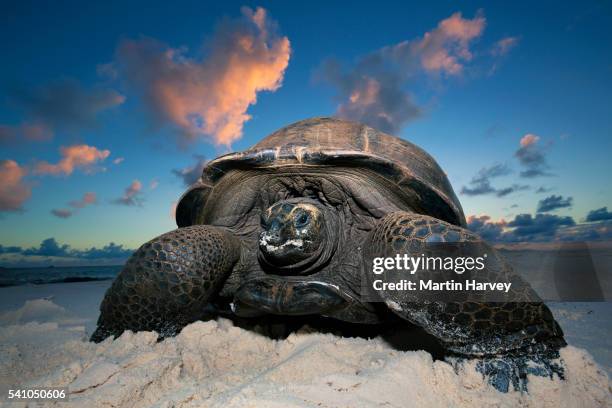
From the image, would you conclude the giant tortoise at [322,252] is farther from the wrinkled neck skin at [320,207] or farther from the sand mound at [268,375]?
the sand mound at [268,375]

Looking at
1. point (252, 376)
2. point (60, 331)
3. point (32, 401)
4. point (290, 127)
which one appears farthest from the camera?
point (290, 127)

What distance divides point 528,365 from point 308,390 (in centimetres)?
119

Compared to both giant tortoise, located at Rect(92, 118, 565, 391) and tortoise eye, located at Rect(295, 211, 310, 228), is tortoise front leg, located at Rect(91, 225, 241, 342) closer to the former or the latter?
giant tortoise, located at Rect(92, 118, 565, 391)

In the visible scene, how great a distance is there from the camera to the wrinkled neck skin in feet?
8.36

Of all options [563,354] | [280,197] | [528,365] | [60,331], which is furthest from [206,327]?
[563,354]

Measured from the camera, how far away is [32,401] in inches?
59.1

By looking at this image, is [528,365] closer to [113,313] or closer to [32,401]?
[32,401]

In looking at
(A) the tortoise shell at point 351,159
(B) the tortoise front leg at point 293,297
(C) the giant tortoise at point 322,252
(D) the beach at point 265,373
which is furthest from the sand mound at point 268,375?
(A) the tortoise shell at point 351,159

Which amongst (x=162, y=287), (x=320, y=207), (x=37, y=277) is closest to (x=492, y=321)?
(x=320, y=207)

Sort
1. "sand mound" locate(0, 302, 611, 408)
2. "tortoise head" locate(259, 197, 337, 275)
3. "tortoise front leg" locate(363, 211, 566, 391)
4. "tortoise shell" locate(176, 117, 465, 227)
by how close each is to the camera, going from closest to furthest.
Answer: "sand mound" locate(0, 302, 611, 408) < "tortoise front leg" locate(363, 211, 566, 391) < "tortoise head" locate(259, 197, 337, 275) < "tortoise shell" locate(176, 117, 465, 227)

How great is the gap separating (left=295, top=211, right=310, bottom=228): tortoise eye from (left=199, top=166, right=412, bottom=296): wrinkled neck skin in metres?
0.24

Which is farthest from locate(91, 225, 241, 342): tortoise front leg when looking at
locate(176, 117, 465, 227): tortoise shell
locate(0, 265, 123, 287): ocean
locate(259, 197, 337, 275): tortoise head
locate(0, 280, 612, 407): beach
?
locate(0, 265, 123, 287): ocean

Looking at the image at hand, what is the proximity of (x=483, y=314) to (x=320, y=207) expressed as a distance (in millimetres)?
1503

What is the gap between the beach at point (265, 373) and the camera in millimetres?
1416
